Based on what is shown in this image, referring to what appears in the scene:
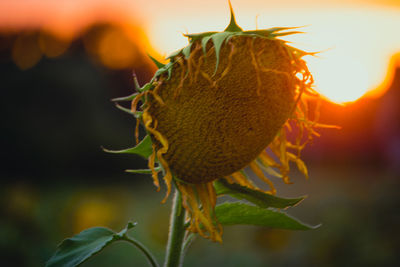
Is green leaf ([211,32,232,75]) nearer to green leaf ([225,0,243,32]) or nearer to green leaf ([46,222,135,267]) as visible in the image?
green leaf ([225,0,243,32])

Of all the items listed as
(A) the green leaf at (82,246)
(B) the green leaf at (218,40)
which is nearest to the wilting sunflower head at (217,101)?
(B) the green leaf at (218,40)

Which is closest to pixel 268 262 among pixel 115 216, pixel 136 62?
pixel 115 216

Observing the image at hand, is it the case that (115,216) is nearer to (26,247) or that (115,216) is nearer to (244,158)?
(26,247)

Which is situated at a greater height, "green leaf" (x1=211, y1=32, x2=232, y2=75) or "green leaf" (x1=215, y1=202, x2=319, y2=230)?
"green leaf" (x1=211, y1=32, x2=232, y2=75)

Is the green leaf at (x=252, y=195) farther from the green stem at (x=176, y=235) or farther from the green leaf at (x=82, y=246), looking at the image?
the green leaf at (x=82, y=246)

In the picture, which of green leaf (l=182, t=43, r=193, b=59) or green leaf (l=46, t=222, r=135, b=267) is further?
green leaf (l=46, t=222, r=135, b=267)

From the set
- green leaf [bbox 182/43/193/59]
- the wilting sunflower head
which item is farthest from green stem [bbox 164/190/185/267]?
green leaf [bbox 182/43/193/59]

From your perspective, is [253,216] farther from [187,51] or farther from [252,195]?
[187,51]
